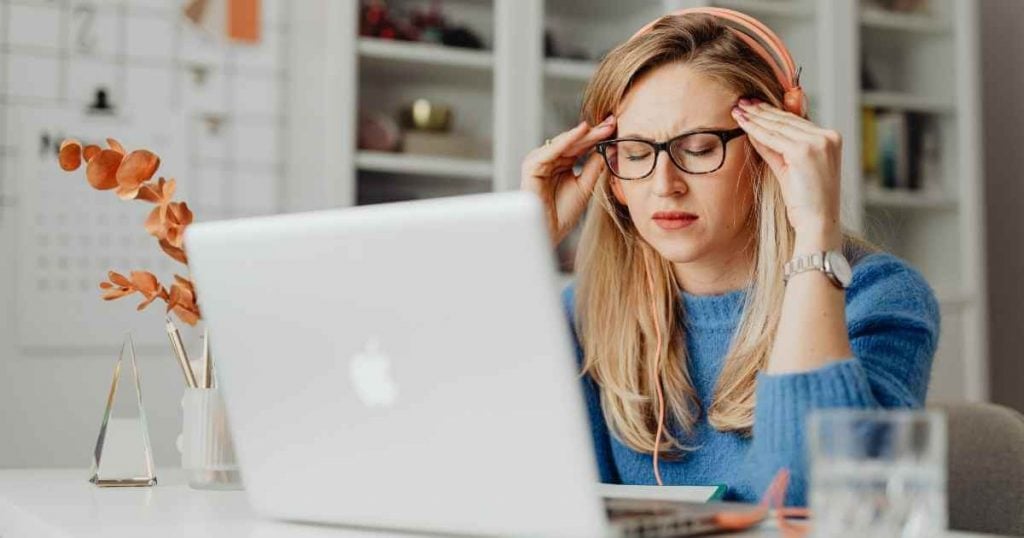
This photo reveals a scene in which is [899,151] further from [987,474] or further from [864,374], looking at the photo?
[864,374]

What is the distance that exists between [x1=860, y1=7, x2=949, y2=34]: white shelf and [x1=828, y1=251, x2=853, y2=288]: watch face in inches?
89.8

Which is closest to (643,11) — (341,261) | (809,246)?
→ (809,246)

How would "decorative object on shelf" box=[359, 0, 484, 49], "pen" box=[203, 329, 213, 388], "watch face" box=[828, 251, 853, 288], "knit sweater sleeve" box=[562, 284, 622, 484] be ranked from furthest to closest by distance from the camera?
"decorative object on shelf" box=[359, 0, 484, 49] → "knit sweater sleeve" box=[562, 284, 622, 484] → "pen" box=[203, 329, 213, 388] → "watch face" box=[828, 251, 853, 288]

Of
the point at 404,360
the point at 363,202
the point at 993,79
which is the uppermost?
the point at 993,79

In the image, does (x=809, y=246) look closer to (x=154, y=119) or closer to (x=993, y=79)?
(x=154, y=119)

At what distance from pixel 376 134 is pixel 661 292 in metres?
1.35

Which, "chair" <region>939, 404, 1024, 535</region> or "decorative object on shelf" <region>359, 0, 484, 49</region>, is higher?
"decorative object on shelf" <region>359, 0, 484, 49</region>

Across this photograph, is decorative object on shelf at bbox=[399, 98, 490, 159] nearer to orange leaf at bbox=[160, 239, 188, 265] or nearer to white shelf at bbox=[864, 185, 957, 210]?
white shelf at bbox=[864, 185, 957, 210]

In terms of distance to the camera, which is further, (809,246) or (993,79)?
(993,79)

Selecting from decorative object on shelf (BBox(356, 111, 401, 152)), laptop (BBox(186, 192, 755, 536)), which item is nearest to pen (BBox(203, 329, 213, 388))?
laptop (BBox(186, 192, 755, 536))

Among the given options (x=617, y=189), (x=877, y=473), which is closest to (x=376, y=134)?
(x=617, y=189)

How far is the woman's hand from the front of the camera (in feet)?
4.34

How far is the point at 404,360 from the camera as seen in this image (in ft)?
2.82

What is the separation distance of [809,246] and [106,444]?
0.81m
